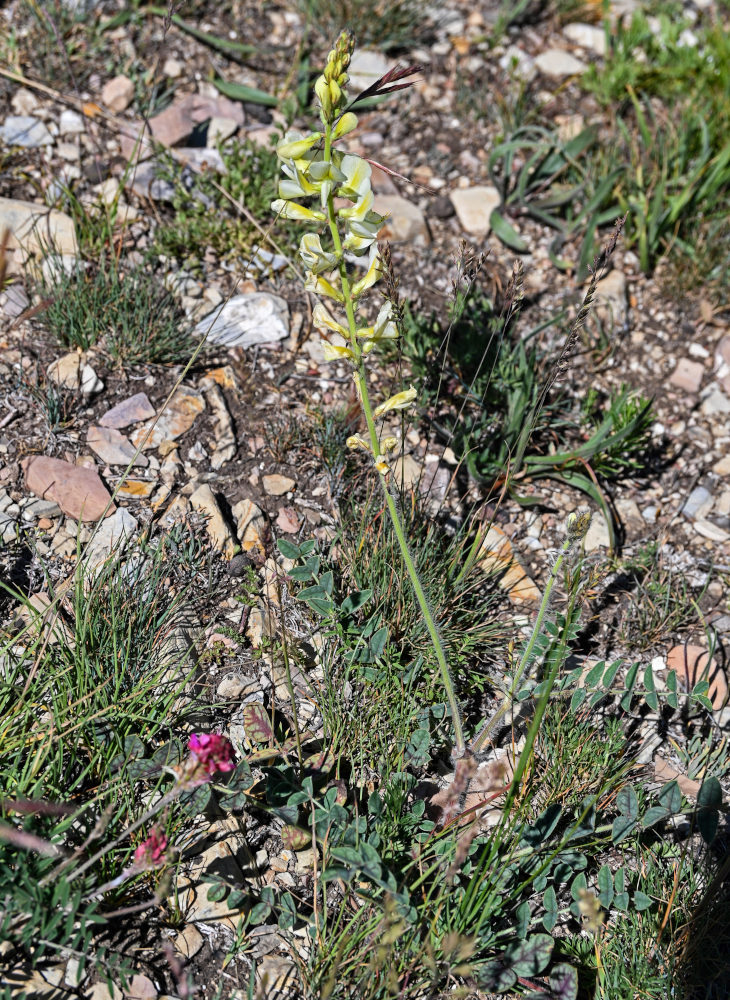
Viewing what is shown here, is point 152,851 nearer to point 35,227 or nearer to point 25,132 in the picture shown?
point 35,227

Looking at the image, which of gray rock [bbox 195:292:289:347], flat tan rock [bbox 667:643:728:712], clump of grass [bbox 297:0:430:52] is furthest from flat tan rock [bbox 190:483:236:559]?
clump of grass [bbox 297:0:430:52]

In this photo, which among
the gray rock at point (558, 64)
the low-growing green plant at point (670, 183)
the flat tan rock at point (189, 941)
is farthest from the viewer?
the gray rock at point (558, 64)

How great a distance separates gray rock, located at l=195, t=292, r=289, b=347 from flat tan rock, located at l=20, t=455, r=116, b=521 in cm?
74

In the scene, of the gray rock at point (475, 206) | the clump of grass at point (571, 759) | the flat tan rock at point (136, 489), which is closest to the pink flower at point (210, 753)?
the clump of grass at point (571, 759)

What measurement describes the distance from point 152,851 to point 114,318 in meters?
1.91

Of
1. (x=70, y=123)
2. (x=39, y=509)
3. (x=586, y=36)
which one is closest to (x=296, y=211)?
(x=39, y=509)

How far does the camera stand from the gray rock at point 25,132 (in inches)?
139

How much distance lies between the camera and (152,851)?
6.00 ft

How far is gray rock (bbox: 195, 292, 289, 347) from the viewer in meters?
3.22

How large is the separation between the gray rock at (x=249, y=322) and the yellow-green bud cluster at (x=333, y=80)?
156cm

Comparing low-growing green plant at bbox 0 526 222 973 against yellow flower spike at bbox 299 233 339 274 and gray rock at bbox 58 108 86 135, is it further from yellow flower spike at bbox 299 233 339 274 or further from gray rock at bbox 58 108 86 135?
gray rock at bbox 58 108 86 135

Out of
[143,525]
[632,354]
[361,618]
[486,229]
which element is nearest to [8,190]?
[143,525]

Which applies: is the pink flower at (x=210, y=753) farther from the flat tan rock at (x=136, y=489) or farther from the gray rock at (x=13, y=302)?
the gray rock at (x=13, y=302)

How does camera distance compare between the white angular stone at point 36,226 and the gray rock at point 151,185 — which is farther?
the gray rock at point 151,185
